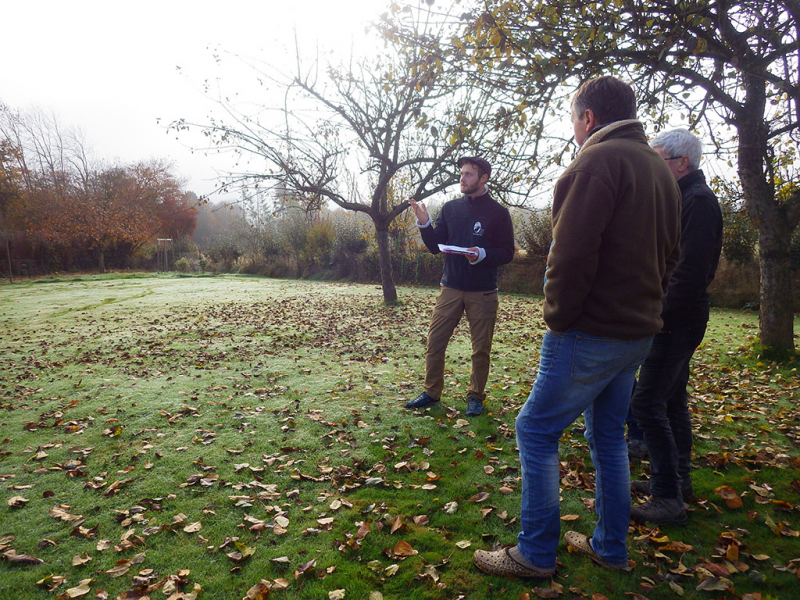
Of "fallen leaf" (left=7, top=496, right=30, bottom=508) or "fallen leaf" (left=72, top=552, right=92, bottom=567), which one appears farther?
"fallen leaf" (left=7, top=496, right=30, bottom=508)

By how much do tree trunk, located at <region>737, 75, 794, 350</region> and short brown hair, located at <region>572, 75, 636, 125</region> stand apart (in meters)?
6.24

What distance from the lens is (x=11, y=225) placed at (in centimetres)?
3055

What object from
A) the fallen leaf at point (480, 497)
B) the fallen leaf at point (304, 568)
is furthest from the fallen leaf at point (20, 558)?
the fallen leaf at point (480, 497)

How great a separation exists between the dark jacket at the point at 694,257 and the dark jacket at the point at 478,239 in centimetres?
178

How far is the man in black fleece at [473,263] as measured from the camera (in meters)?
4.46

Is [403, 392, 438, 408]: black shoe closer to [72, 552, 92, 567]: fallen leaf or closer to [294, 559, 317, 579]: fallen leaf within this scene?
[294, 559, 317, 579]: fallen leaf

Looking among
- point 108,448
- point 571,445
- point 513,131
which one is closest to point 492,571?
point 571,445

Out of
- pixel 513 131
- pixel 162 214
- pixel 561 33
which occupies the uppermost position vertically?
pixel 162 214

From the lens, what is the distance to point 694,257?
9.11 ft

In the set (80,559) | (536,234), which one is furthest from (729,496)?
(536,234)

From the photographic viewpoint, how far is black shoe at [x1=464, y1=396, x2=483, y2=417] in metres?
Result: 4.75

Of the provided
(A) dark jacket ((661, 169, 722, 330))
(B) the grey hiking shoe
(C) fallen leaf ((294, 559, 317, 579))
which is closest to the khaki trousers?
(A) dark jacket ((661, 169, 722, 330))

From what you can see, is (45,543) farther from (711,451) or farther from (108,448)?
(711,451)

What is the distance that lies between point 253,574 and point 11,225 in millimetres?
38505
